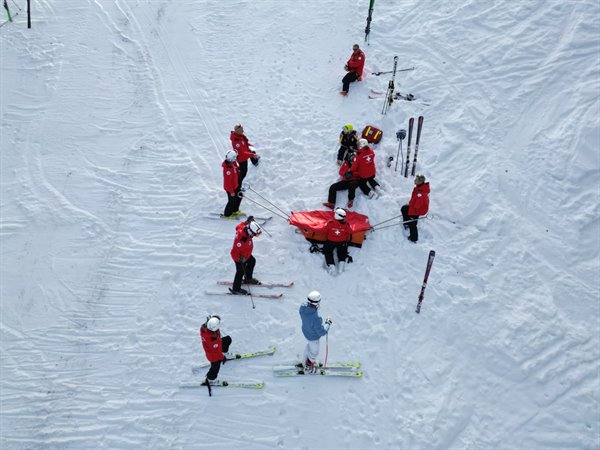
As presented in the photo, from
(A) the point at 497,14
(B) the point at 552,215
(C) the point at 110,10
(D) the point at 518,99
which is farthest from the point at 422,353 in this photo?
(C) the point at 110,10

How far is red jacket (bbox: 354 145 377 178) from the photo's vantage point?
1109 centimetres

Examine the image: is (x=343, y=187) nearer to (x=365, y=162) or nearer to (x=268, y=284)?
(x=365, y=162)

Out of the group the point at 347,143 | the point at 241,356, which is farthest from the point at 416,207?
the point at 241,356

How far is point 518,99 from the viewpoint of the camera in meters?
13.1

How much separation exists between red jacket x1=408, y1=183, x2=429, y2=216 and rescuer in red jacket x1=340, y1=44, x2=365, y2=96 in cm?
488

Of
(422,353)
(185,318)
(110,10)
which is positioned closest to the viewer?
(422,353)

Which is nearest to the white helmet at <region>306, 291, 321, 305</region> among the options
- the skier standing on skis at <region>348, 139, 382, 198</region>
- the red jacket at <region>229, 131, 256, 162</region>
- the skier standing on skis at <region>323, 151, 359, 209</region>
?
the skier standing on skis at <region>323, 151, 359, 209</region>

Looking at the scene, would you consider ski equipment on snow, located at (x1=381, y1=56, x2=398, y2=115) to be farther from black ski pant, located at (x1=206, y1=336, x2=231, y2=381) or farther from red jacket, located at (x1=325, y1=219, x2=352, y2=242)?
black ski pant, located at (x1=206, y1=336, x2=231, y2=381)

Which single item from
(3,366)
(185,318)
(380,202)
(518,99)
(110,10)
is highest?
(110,10)

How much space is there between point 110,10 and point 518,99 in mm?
14281

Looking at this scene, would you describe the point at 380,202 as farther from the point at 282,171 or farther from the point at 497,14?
the point at 497,14

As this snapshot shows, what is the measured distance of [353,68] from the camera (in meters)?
13.8

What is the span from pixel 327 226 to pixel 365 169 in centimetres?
180

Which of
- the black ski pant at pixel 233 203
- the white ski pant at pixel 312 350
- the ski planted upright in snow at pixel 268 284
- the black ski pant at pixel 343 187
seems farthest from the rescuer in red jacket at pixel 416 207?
the black ski pant at pixel 233 203
